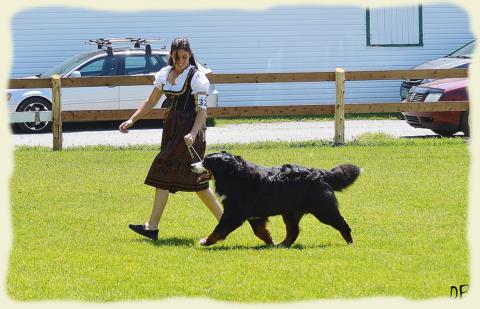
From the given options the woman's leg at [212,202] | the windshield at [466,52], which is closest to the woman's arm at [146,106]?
the woman's leg at [212,202]

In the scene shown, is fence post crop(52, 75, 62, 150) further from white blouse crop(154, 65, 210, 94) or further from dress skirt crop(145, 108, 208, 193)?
white blouse crop(154, 65, 210, 94)

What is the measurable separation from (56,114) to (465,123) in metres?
6.54

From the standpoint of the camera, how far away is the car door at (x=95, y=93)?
18.1 metres

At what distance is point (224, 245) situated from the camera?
7.82m

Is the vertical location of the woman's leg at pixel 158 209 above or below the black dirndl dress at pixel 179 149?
below

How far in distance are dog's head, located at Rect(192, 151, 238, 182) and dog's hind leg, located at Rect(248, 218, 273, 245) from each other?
0.50 metres

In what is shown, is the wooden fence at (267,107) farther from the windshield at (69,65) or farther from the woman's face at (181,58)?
the woman's face at (181,58)

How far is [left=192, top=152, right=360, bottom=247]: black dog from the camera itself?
25.2 ft

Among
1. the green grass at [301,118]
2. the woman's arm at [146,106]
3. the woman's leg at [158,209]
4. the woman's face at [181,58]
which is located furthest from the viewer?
the green grass at [301,118]

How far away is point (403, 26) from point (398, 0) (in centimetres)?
70

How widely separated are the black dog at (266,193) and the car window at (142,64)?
10735 millimetres

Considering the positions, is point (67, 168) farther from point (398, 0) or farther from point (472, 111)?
point (398, 0)

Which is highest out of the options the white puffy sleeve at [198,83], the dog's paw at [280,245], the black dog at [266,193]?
the white puffy sleeve at [198,83]

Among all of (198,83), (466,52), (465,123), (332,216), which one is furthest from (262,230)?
(466,52)
